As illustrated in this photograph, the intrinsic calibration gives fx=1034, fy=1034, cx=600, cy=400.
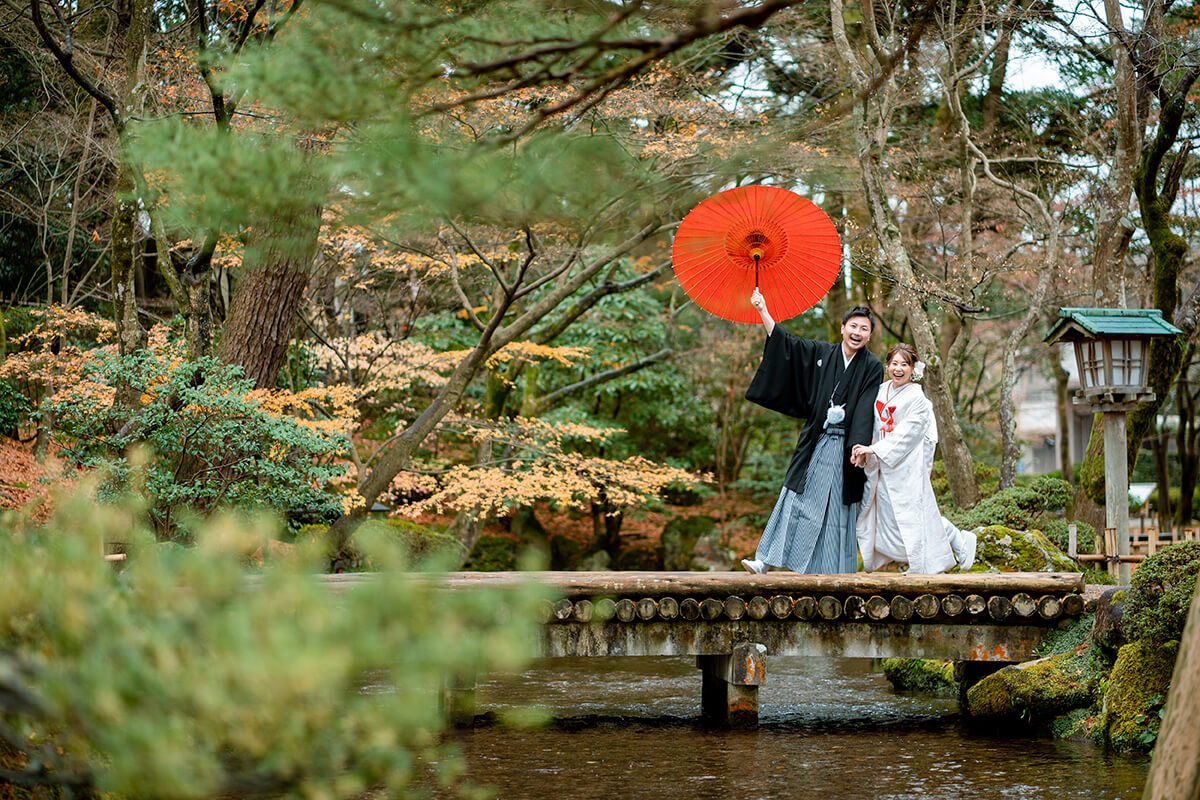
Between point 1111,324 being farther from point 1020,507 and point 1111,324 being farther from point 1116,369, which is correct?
point 1020,507

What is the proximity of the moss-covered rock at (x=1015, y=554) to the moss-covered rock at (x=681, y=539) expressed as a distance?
7.58 m

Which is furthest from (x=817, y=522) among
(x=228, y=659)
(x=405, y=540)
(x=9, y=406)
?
(x=9, y=406)

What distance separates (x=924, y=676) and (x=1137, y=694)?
9.40ft

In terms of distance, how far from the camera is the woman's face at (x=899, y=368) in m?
6.61

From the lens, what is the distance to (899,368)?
261 inches

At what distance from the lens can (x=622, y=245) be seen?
11.2 meters

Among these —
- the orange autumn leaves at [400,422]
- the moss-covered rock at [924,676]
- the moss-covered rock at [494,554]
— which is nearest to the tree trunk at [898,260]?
the moss-covered rock at [924,676]

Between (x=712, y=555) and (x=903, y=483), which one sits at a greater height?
(x=903, y=483)

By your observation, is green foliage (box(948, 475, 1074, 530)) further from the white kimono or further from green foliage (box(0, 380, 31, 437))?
green foliage (box(0, 380, 31, 437))

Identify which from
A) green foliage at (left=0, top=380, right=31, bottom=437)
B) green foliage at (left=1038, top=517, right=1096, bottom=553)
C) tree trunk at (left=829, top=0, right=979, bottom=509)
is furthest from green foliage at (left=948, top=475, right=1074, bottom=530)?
green foliage at (left=0, top=380, right=31, bottom=437)

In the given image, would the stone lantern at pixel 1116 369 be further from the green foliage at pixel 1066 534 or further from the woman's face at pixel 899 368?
the green foliage at pixel 1066 534

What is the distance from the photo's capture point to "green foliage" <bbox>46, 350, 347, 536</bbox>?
7.53m

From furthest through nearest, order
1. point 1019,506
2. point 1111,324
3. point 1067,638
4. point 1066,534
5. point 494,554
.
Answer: point 494,554 → point 1019,506 → point 1066,534 → point 1111,324 → point 1067,638

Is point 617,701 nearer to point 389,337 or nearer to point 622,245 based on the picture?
point 622,245
